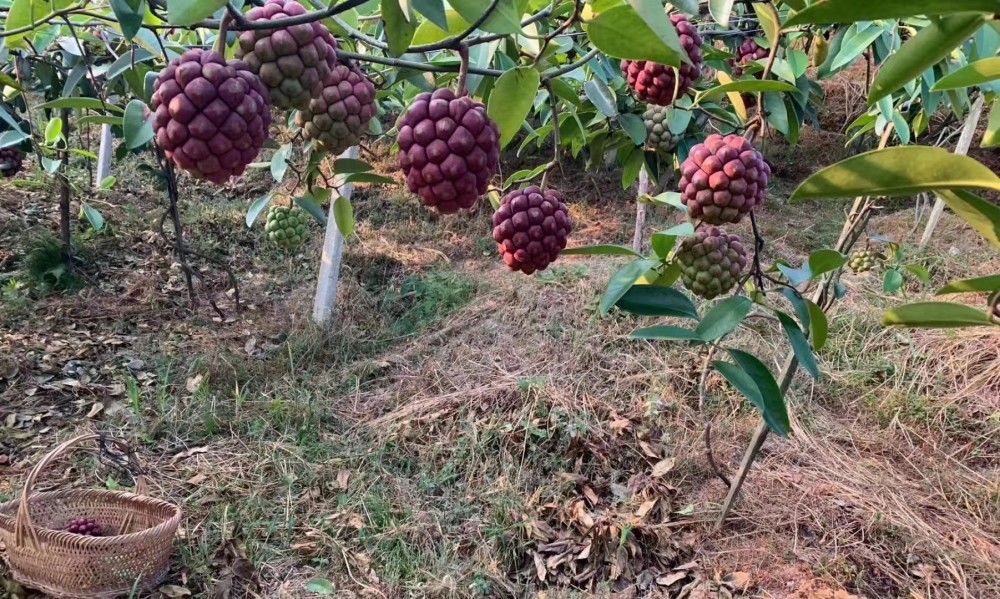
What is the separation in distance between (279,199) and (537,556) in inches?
111

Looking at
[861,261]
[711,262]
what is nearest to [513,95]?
[711,262]

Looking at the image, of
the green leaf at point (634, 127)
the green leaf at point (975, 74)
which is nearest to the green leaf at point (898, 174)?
the green leaf at point (975, 74)

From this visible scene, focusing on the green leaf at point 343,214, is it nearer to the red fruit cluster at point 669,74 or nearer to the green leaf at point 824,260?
the red fruit cluster at point 669,74

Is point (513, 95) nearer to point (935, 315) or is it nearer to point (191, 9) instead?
point (191, 9)

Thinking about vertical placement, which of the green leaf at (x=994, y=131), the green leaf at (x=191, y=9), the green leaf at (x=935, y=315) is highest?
the green leaf at (x=191, y=9)

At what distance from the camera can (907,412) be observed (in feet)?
8.00

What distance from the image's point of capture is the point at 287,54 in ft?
1.43

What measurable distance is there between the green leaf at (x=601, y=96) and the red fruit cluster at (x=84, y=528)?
1.86m

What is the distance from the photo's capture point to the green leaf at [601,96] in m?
0.86

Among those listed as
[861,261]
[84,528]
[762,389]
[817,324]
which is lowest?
[84,528]

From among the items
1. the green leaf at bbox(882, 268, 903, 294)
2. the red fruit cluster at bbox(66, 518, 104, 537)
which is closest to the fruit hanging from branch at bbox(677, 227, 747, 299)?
the green leaf at bbox(882, 268, 903, 294)

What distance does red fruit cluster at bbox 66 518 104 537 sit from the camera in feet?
6.06

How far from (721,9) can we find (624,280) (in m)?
0.31

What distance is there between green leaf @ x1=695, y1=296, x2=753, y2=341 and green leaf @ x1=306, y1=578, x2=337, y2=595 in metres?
1.45
